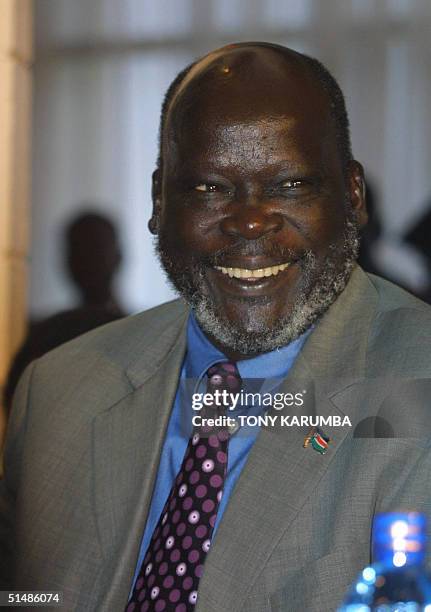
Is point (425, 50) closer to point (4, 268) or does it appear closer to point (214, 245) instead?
point (4, 268)

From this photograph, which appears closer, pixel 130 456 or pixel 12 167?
pixel 130 456

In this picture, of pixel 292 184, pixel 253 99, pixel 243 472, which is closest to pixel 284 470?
pixel 243 472

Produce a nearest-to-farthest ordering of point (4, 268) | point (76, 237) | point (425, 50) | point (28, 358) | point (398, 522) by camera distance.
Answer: point (398, 522)
point (28, 358)
point (4, 268)
point (76, 237)
point (425, 50)

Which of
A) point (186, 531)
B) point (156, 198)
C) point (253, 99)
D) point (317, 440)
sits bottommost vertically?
point (186, 531)

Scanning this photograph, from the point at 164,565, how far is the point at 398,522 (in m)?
0.28

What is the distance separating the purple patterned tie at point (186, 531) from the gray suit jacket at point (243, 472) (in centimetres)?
2

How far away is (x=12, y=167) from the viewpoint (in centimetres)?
318

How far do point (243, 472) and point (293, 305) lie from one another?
24 centimetres

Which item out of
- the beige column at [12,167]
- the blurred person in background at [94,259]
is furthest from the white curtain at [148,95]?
the beige column at [12,167]

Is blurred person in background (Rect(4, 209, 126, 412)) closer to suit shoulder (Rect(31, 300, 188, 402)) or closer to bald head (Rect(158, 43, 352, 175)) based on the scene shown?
suit shoulder (Rect(31, 300, 188, 402))

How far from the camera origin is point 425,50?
4664mm

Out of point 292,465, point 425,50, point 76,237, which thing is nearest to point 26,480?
point 292,465

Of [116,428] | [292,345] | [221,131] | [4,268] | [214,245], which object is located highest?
[221,131]

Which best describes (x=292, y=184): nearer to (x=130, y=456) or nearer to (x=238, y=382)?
(x=238, y=382)
